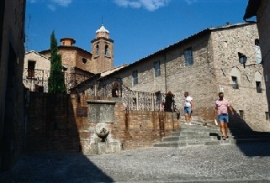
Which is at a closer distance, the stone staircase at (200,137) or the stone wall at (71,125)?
the stone wall at (71,125)

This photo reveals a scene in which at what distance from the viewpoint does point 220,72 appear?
18.2 meters

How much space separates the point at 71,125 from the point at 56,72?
1340cm

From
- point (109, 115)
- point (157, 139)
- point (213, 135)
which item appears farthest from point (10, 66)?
point (213, 135)

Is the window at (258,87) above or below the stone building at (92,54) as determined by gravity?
below

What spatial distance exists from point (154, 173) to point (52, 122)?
662 cm

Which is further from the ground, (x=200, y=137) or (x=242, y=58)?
(x=242, y=58)

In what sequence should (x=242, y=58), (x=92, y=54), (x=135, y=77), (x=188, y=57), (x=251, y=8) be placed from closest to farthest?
(x=251, y=8), (x=242, y=58), (x=188, y=57), (x=135, y=77), (x=92, y=54)

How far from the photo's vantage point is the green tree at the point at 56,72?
73.7ft

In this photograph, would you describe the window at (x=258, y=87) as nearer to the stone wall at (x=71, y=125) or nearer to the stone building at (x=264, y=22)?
the stone building at (x=264, y=22)

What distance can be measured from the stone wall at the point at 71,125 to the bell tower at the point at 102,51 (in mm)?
33202

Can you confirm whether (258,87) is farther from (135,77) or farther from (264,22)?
(135,77)

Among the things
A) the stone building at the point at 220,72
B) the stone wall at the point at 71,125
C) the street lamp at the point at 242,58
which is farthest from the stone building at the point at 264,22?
the street lamp at the point at 242,58

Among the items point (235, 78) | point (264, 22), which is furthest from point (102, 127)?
point (235, 78)

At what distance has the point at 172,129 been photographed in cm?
1380
